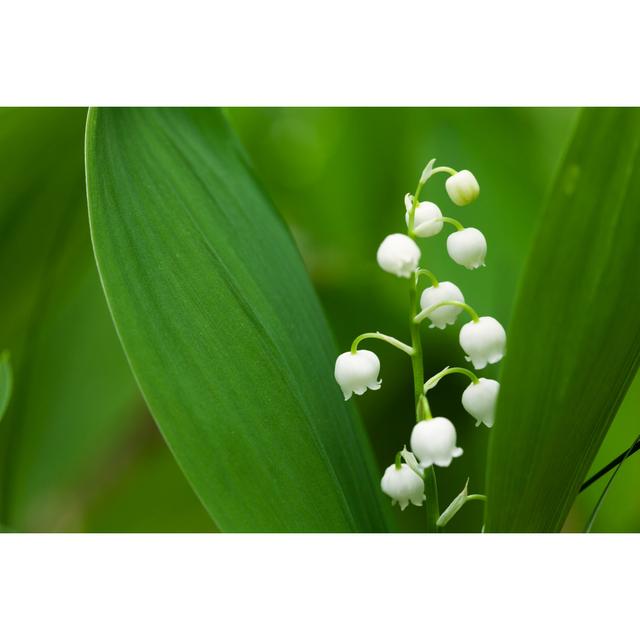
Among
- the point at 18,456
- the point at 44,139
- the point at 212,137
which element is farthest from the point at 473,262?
the point at 18,456

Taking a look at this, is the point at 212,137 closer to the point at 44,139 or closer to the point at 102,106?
the point at 102,106

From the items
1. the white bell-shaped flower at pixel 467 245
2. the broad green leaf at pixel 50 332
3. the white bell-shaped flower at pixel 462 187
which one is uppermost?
the white bell-shaped flower at pixel 462 187

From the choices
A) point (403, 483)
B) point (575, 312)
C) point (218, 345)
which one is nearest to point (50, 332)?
point (218, 345)

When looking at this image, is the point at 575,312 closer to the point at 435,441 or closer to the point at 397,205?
the point at 435,441

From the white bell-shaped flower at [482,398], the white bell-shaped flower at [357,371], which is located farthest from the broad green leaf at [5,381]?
the white bell-shaped flower at [482,398]

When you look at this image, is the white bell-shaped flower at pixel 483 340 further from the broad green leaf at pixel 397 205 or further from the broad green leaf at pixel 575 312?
the broad green leaf at pixel 397 205

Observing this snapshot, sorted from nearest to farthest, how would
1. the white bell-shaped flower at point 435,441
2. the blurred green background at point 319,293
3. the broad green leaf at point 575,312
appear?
the broad green leaf at point 575,312
the white bell-shaped flower at point 435,441
the blurred green background at point 319,293

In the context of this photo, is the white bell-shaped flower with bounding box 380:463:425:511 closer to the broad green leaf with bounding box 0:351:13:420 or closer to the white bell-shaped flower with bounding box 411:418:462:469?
the white bell-shaped flower with bounding box 411:418:462:469
